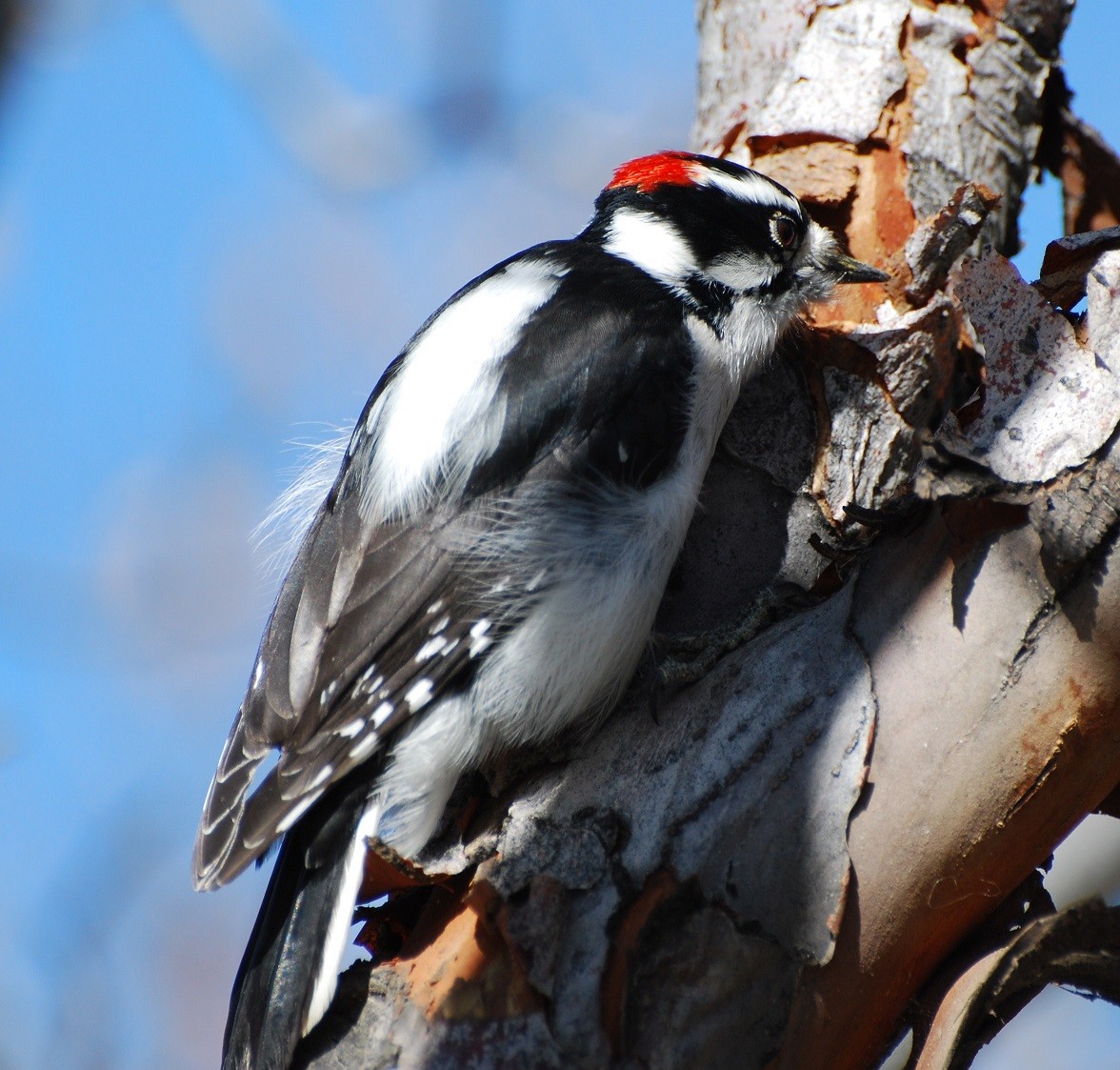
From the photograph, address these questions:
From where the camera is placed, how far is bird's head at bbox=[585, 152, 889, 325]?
2373mm

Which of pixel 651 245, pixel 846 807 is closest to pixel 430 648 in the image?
pixel 846 807

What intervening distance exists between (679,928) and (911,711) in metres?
0.43

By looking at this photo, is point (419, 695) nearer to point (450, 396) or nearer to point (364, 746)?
point (364, 746)

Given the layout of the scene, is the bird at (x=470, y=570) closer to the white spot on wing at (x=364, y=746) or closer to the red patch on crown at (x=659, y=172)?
the white spot on wing at (x=364, y=746)

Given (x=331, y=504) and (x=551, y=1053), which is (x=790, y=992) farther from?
(x=331, y=504)

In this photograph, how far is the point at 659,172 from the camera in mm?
2551

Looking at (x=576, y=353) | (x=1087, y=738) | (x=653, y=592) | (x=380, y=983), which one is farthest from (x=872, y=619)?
(x=380, y=983)

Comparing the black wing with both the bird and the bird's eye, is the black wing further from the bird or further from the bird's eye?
the bird's eye

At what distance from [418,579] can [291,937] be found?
61 cm

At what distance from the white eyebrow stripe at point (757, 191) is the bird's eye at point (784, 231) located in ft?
0.06

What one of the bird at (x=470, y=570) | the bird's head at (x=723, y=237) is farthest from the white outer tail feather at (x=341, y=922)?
the bird's head at (x=723, y=237)

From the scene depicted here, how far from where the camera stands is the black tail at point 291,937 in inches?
66.7

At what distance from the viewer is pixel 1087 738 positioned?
1.57m

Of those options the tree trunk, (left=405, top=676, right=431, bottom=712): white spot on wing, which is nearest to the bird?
(left=405, top=676, right=431, bottom=712): white spot on wing
